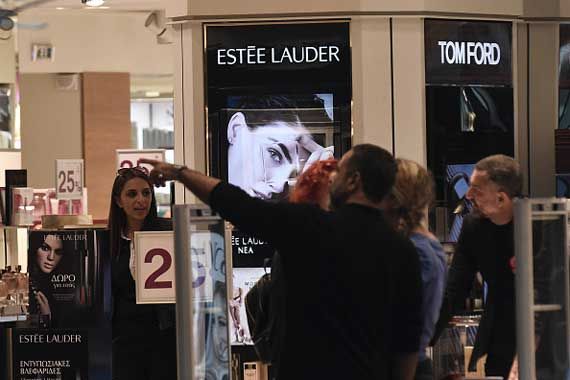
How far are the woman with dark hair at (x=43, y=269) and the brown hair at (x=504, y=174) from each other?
225 cm

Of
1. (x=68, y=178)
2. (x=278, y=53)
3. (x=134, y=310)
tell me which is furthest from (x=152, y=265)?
(x=68, y=178)

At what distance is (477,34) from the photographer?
6.79 m

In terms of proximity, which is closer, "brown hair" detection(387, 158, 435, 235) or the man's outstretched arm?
the man's outstretched arm

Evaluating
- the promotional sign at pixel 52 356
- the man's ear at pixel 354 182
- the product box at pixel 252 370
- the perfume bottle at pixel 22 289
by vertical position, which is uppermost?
the man's ear at pixel 354 182

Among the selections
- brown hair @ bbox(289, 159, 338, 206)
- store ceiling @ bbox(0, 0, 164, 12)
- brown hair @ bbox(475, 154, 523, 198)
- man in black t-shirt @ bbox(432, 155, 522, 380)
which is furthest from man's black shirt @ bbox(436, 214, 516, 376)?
store ceiling @ bbox(0, 0, 164, 12)

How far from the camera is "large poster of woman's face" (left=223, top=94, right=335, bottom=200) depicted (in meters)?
6.59

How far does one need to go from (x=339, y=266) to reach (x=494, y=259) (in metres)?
1.11

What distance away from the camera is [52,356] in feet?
17.8

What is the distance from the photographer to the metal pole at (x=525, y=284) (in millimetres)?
3641

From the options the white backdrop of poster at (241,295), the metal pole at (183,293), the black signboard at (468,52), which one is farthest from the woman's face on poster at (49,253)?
the black signboard at (468,52)

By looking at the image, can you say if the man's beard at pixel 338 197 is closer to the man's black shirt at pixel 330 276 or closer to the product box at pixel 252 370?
the man's black shirt at pixel 330 276

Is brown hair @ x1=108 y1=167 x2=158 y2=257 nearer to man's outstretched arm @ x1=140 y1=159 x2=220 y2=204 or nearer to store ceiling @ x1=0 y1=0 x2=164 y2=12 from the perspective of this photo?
man's outstretched arm @ x1=140 y1=159 x2=220 y2=204

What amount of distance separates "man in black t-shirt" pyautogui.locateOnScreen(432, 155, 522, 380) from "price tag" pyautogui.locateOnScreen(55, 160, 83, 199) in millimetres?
4967

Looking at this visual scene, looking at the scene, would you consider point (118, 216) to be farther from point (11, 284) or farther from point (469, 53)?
point (469, 53)
